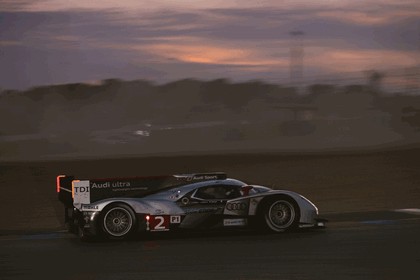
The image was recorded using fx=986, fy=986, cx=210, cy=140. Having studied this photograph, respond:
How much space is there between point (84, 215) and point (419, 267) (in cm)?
646

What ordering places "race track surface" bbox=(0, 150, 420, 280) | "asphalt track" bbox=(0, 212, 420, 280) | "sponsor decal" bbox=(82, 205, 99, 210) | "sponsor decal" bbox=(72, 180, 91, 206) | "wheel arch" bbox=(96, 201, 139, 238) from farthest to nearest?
1. "sponsor decal" bbox=(72, 180, 91, 206)
2. "sponsor decal" bbox=(82, 205, 99, 210)
3. "wheel arch" bbox=(96, 201, 139, 238)
4. "race track surface" bbox=(0, 150, 420, 280)
5. "asphalt track" bbox=(0, 212, 420, 280)

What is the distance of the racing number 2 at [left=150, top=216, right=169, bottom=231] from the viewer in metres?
15.8

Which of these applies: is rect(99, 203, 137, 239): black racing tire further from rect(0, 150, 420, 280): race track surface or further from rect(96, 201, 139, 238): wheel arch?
rect(0, 150, 420, 280): race track surface

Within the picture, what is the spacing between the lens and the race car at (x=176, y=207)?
15.8 m

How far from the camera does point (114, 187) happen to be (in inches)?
647

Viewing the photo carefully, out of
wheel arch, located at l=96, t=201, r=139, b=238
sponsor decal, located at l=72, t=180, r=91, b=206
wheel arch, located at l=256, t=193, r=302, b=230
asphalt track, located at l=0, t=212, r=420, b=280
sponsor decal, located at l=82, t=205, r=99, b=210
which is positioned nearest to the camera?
asphalt track, located at l=0, t=212, r=420, b=280

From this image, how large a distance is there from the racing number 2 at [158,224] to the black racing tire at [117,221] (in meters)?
0.28

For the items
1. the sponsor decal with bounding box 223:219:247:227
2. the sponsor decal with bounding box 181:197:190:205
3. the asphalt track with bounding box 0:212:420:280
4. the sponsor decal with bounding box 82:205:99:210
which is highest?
the sponsor decal with bounding box 181:197:190:205

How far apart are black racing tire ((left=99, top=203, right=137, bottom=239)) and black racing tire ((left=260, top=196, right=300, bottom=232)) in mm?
2136

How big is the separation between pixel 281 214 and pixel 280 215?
0.08 feet

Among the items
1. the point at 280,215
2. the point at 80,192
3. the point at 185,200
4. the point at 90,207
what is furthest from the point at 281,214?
the point at 80,192

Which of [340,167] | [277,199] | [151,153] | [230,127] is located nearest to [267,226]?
[277,199]

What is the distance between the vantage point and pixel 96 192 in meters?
16.4

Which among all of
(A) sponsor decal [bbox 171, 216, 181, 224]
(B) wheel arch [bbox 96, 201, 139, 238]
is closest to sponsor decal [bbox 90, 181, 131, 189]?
(B) wheel arch [bbox 96, 201, 139, 238]
